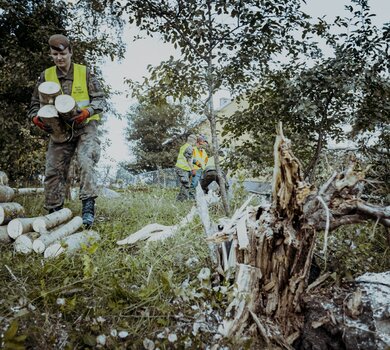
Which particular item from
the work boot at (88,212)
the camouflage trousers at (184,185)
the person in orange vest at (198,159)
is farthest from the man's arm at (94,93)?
the person in orange vest at (198,159)

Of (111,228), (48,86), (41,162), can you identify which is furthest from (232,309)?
(41,162)

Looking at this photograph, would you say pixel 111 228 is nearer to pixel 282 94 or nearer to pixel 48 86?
pixel 48 86

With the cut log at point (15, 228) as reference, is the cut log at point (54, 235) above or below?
below

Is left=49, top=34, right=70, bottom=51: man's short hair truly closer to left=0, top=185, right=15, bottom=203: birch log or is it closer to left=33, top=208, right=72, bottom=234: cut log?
left=0, top=185, right=15, bottom=203: birch log

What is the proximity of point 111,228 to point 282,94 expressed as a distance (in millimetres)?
2235

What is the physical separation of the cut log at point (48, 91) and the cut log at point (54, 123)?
4.1 inches

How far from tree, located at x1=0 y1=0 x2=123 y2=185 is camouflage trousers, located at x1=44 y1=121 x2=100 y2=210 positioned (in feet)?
7.11

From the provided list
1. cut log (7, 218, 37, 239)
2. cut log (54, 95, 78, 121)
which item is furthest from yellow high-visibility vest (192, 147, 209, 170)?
cut log (7, 218, 37, 239)

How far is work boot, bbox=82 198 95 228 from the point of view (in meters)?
3.27

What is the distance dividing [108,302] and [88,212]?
1.72 meters

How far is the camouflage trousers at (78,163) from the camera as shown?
3346 millimetres

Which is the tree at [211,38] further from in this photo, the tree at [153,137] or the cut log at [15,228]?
the tree at [153,137]

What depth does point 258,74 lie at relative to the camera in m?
3.81

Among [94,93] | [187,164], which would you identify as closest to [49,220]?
[94,93]
